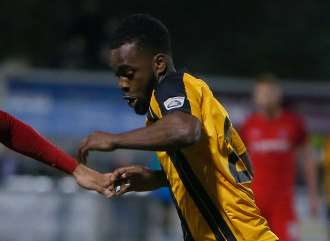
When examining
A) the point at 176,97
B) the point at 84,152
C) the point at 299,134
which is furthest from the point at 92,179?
the point at 299,134

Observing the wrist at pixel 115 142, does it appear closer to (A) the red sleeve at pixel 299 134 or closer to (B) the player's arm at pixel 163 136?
(B) the player's arm at pixel 163 136

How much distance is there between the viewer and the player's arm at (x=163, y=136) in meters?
4.22

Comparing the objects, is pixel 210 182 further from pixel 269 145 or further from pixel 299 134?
pixel 299 134

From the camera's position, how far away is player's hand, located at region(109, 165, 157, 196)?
485 cm

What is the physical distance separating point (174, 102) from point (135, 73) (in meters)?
0.29

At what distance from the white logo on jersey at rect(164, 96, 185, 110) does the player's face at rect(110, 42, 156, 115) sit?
23 centimetres

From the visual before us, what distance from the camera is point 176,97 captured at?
439 centimetres

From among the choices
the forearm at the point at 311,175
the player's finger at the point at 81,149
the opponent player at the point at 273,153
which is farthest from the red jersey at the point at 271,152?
the player's finger at the point at 81,149

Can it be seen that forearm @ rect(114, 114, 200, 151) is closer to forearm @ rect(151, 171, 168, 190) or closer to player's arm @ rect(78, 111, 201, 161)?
player's arm @ rect(78, 111, 201, 161)

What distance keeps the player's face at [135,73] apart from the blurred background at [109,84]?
655cm

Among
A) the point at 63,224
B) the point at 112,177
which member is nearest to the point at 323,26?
the point at 63,224

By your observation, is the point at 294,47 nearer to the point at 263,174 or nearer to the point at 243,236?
the point at 263,174

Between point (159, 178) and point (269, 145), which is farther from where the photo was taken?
point (269, 145)

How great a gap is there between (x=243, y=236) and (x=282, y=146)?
4.78m
